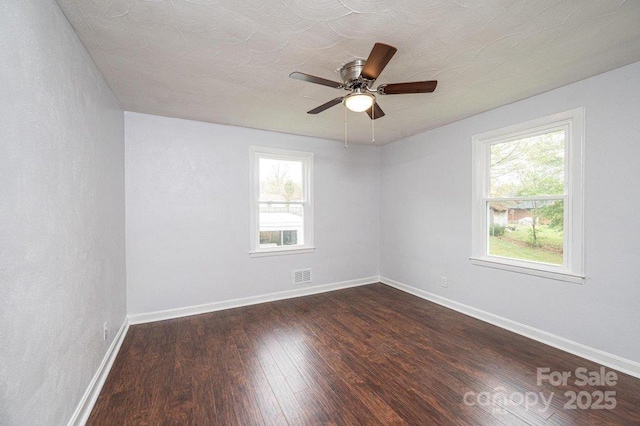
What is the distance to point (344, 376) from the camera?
2.21 meters

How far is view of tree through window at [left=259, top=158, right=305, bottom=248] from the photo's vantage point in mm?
4055

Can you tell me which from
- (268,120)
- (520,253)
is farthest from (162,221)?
(520,253)

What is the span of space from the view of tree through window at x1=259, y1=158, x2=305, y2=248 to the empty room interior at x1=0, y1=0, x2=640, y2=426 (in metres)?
0.04

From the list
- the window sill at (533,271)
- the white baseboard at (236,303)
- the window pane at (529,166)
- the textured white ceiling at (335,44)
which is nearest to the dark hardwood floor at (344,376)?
the white baseboard at (236,303)

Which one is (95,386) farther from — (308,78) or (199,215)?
(308,78)

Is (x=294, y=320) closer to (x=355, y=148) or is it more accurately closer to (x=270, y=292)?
(x=270, y=292)

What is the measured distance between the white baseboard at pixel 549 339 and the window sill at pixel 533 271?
57cm

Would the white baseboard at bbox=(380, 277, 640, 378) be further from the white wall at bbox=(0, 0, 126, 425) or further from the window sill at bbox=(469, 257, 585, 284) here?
the white wall at bbox=(0, 0, 126, 425)

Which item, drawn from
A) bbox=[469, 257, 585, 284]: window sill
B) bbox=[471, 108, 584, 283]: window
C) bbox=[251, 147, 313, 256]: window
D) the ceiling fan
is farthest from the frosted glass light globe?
bbox=[469, 257, 585, 284]: window sill

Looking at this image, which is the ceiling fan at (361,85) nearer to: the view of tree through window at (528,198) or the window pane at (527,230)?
the view of tree through window at (528,198)

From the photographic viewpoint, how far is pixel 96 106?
85.4 inches

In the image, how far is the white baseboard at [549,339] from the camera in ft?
7.36

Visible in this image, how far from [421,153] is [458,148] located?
619 mm

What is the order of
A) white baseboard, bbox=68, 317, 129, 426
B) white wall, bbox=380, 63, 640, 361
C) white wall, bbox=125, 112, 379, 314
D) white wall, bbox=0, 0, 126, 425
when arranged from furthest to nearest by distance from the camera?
white wall, bbox=125, 112, 379, 314 < white wall, bbox=380, 63, 640, 361 < white baseboard, bbox=68, 317, 129, 426 < white wall, bbox=0, 0, 126, 425
